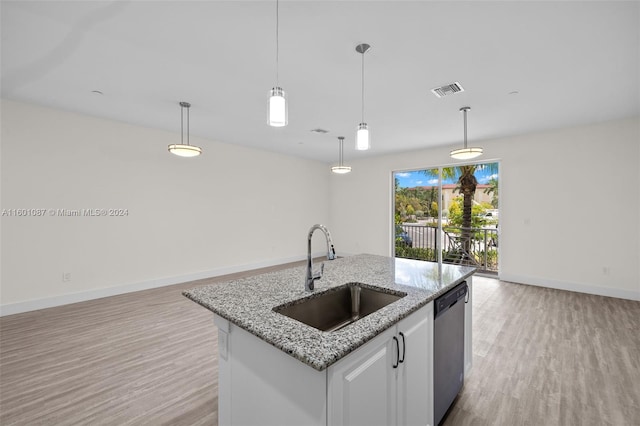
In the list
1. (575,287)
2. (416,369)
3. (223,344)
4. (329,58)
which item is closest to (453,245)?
(575,287)

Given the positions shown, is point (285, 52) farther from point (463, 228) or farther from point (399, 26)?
point (463, 228)

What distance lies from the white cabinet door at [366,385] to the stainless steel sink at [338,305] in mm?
461

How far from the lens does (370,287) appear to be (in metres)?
1.80

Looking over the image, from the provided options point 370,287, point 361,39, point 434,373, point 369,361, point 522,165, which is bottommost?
point 434,373

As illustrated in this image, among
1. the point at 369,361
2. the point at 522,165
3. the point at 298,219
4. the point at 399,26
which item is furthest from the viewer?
the point at 298,219

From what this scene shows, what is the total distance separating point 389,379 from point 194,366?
191 centimetres

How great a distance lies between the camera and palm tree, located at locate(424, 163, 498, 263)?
5.71 metres

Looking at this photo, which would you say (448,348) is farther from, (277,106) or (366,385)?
(277,106)

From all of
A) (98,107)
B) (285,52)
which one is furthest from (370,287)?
(98,107)

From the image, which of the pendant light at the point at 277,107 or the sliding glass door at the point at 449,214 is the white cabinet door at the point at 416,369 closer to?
the pendant light at the point at 277,107

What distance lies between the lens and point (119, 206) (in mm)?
4379

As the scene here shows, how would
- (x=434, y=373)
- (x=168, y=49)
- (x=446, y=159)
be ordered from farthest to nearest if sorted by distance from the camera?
(x=446, y=159), (x=168, y=49), (x=434, y=373)

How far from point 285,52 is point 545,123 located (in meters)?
4.30

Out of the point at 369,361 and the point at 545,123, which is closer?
the point at 369,361
